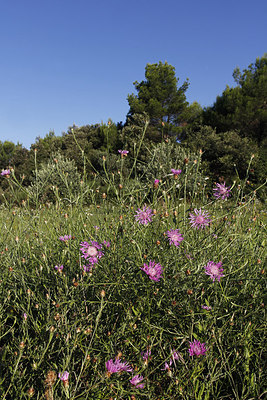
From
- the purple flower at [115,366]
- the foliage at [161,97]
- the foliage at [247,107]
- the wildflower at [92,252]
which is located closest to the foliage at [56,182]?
the wildflower at [92,252]

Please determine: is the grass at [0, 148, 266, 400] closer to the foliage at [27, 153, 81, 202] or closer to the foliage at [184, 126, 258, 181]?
the foliage at [27, 153, 81, 202]

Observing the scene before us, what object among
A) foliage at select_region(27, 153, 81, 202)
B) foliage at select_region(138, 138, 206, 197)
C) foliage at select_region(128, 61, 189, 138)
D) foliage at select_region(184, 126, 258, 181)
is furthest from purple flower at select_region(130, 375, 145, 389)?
foliage at select_region(128, 61, 189, 138)

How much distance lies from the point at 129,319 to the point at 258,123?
18461 mm

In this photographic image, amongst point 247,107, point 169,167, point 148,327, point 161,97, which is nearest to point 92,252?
point 148,327

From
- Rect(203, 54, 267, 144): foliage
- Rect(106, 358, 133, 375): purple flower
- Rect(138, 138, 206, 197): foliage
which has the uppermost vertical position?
Rect(203, 54, 267, 144): foliage

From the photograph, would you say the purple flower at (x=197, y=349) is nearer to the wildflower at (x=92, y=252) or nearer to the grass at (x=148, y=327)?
the grass at (x=148, y=327)

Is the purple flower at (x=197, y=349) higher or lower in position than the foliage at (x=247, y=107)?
lower

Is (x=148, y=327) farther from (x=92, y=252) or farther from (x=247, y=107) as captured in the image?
(x=247, y=107)

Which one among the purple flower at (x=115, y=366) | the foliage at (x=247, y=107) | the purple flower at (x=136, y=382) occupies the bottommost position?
the purple flower at (x=136, y=382)

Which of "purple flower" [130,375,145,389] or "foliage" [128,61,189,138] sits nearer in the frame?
"purple flower" [130,375,145,389]

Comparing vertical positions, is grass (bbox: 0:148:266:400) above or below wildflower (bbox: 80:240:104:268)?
below

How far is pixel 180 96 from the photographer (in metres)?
19.5

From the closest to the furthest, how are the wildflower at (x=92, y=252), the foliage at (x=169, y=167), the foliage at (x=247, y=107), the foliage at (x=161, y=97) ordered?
the wildflower at (x=92, y=252) < the foliage at (x=169, y=167) < the foliage at (x=247, y=107) < the foliage at (x=161, y=97)

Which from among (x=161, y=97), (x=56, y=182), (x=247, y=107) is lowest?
(x=56, y=182)
